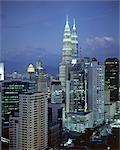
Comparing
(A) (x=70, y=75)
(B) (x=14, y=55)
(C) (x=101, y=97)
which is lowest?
(C) (x=101, y=97)

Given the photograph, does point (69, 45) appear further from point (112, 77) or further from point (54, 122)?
point (54, 122)

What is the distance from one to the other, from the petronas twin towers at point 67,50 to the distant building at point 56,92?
0.06m

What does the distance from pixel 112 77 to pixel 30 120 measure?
91 cm

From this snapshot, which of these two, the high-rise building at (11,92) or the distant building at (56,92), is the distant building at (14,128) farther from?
the distant building at (56,92)

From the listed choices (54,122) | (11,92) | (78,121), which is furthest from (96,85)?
(11,92)

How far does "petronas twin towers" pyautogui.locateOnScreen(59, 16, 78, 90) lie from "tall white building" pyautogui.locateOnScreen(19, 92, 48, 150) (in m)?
0.30

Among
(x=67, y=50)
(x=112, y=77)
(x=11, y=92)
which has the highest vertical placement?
(x=67, y=50)

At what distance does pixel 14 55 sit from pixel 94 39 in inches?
32.0

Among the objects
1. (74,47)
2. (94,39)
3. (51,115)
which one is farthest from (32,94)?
Result: (94,39)

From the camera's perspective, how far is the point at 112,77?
9.52 feet

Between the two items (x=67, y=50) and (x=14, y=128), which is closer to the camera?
(x=14, y=128)

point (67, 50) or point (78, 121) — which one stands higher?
point (67, 50)

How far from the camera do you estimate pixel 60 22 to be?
291cm

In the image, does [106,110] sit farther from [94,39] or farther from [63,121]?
[94,39]
